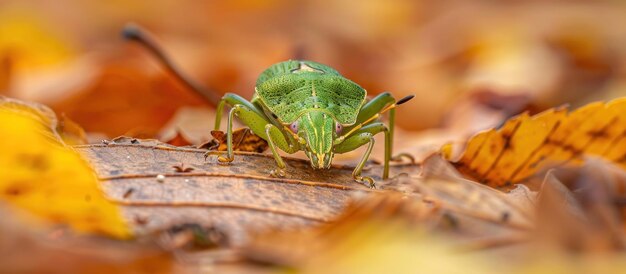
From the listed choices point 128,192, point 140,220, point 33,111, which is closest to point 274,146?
point 33,111

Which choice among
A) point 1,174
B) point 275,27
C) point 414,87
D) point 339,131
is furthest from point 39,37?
point 1,174

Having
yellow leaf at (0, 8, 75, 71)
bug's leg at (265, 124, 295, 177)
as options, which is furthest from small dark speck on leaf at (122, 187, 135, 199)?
yellow leaf at (0, 8, 75, 71)

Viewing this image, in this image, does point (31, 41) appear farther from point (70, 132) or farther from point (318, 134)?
point (318, 134)

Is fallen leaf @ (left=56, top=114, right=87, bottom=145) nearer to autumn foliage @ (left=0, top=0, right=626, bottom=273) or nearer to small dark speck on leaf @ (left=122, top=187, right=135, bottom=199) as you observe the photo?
autumn foliage @ (left=0, top=0, right=626, bottom=273)

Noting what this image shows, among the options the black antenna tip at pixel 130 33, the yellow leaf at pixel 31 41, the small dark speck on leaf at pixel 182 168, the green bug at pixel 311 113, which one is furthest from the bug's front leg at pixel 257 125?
the yellow leaf at pixel 31 41

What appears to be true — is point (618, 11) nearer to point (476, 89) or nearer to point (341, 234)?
point (476, 89)

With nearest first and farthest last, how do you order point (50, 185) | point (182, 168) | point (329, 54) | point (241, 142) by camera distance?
point (50, 185) → point (182, 168) → point (241, 142) → point (329, 54)

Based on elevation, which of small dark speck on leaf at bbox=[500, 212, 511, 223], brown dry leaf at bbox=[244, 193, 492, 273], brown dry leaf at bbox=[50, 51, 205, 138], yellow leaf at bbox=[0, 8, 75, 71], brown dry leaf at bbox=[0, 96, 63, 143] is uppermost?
yellow leaf at bbox=[0, 8, 75, 71]
